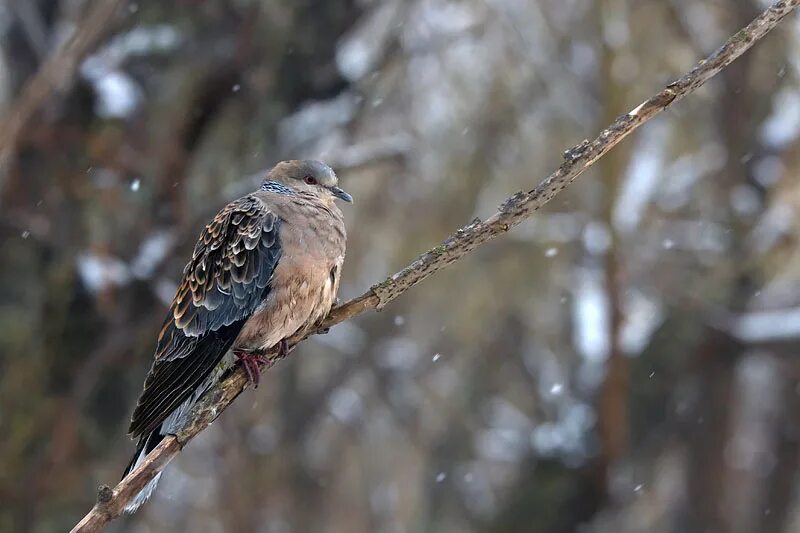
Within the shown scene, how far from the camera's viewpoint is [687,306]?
6.62 metres

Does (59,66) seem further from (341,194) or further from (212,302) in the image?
(212,302)

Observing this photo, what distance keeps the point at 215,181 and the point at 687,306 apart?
3.04 metres

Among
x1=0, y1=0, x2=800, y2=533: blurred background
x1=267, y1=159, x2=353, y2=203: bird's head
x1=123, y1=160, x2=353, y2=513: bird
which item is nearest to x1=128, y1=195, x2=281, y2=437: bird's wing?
x1=123, y1=160, x2=353, y2=513: bird

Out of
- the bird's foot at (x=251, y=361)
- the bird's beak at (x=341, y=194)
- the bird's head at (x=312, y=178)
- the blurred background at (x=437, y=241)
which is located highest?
the bird's foot at (x=251, y=361)

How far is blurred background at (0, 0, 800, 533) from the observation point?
596 cm

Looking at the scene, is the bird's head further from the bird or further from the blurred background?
the blurred background

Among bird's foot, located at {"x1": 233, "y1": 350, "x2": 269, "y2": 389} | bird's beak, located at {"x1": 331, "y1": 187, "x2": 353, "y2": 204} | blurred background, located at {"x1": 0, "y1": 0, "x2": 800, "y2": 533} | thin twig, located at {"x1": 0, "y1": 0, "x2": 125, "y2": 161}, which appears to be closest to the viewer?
bird's foot, located at {"x1": 233, "y1": 350, "x2": 269, "y2": 389}

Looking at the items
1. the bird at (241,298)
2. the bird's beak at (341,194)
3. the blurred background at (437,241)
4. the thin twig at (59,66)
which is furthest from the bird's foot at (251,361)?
the blurred background at (437,241)

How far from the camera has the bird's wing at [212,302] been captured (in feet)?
10.5

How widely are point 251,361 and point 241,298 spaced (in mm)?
284

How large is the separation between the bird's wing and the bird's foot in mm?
66

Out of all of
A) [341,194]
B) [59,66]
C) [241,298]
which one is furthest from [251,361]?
[59,66]

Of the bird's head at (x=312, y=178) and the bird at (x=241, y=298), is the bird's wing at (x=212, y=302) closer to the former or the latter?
the bird at (x=241, y=298)

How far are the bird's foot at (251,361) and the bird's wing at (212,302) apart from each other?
0.22 ft
